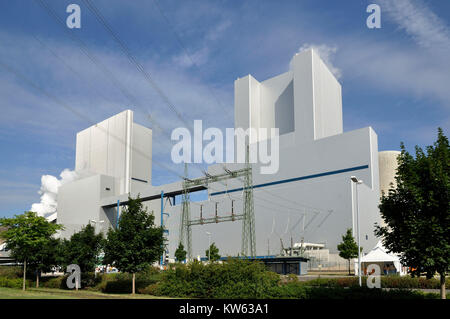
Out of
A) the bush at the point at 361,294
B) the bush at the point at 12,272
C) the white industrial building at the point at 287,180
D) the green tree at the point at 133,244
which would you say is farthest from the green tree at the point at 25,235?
the white industrial building at the point at 287,180

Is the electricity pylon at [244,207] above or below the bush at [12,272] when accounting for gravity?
above

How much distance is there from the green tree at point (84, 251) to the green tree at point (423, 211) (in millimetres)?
23452

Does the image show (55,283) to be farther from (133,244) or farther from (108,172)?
(108,172)

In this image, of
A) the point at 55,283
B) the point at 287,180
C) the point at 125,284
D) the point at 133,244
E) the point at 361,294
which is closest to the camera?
the point at 361,294

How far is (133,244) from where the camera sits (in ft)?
79.7

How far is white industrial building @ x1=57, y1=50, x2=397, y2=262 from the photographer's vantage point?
59.4 meters

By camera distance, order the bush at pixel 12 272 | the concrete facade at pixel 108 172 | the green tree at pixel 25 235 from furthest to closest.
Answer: the concrete facade at pixel 108 172
the bush at pixel 12 272
the green tree at pixel 25 235

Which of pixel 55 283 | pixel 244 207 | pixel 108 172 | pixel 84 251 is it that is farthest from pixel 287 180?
pixel 108 172

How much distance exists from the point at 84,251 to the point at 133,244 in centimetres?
899

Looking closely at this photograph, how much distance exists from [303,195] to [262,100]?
28248 millimetres

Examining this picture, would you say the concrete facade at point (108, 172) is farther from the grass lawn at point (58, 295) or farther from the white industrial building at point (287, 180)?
the grass lawn at point (58, 295)

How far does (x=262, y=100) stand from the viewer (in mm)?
83688

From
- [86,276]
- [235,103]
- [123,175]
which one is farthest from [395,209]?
[123,175]

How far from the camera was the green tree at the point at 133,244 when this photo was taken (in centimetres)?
2419
